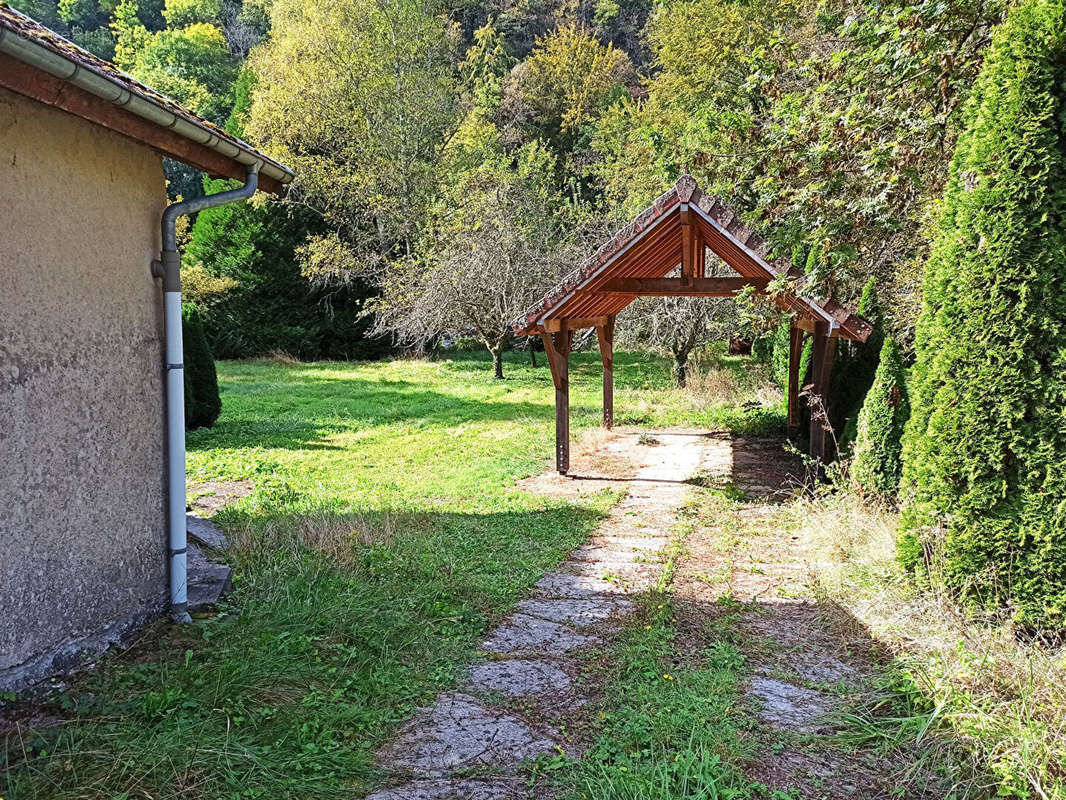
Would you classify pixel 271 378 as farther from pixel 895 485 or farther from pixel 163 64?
pixel 163 64

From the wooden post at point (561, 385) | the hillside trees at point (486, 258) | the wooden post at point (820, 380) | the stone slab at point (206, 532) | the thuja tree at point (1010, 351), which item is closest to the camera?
the thuja tree at point (1010, 351)

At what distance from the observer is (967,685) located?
3.48 meters

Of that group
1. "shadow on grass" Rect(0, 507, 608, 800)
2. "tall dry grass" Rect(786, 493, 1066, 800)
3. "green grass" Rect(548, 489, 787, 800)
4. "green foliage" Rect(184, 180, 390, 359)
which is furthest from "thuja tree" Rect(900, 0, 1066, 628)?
"green foliage" Rect(184, 180, 390, 359)

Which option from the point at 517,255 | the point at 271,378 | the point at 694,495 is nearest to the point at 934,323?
the point at 694,495

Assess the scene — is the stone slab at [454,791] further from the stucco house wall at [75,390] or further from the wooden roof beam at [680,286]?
the wooden roof beam at [680,286]

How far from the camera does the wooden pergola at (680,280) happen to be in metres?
7.28


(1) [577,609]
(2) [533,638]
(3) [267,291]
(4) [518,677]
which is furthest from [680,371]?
(3) [267,291]

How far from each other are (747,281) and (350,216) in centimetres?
2096

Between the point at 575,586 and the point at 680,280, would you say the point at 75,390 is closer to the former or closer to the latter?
the point at 575,586

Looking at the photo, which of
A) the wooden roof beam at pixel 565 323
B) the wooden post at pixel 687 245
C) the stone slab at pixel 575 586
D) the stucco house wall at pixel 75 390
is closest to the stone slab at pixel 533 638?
the stone slab at pixel 575 586

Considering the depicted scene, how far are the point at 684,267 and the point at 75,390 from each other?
22.3 ft

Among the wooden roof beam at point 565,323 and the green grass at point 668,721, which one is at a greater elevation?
the wooden roof beam at point 565,323

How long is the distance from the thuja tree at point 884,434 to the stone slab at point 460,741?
458 cm

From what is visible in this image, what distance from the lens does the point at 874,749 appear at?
10.6 ft
